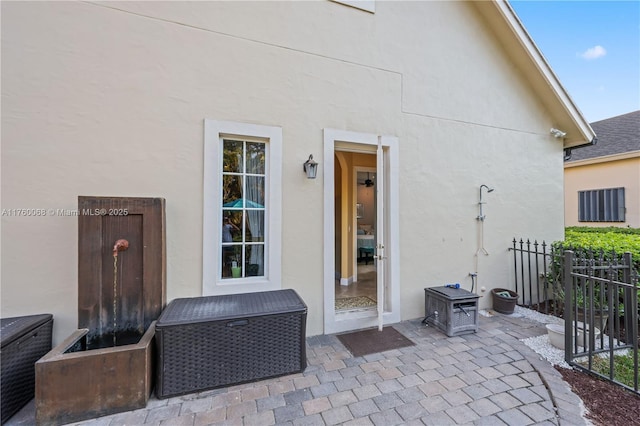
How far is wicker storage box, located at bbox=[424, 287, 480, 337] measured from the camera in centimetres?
399

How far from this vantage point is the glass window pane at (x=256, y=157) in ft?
12.7

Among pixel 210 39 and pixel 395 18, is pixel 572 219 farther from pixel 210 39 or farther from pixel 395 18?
pixel 210 39

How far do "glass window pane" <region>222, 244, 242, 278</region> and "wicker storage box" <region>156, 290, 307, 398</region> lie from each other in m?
0.58

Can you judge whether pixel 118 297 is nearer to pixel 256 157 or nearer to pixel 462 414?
pixel 256 157

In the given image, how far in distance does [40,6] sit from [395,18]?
496cm

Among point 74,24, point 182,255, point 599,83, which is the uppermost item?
point 599,83

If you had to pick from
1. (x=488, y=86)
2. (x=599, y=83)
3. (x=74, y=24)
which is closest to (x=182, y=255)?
(x=74, y=24)

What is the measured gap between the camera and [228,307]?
303 centimetres

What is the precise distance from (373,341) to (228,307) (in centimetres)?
214

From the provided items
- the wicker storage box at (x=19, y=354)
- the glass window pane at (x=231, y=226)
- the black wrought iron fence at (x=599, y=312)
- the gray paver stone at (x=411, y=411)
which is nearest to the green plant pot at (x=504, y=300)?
the black wrought iron fence at (x=599, y=312)

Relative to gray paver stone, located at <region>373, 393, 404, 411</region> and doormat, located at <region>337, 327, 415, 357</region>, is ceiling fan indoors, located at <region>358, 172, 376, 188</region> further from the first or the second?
gray paver stone, located at <region>373, 393, 404, 411</region>

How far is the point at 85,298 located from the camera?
9.60 ft

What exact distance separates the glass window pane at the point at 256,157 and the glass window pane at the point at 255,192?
0.10 metres

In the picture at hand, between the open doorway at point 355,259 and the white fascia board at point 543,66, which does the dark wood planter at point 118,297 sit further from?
the white fascia board at point 543,66
